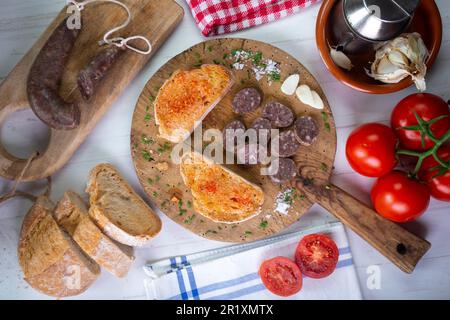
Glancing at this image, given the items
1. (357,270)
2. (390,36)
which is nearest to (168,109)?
(390,36)

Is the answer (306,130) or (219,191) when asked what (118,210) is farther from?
(306,130)

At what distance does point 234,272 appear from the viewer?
320cm

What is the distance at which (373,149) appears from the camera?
287cm

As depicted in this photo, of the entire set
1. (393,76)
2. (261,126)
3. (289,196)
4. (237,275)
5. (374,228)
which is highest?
(393,76)

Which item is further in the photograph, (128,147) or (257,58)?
(128,147)

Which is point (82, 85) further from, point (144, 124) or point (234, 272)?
point (234, 272)

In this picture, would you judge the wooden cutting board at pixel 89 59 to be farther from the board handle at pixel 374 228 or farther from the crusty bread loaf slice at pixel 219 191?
the board handle at pixel 374 228

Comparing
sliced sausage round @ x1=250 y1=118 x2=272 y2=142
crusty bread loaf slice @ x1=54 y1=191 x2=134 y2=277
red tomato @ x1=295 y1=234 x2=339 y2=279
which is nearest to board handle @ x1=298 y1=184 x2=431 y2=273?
red tomato @ x1=295 y1=234 x2=339 y2=279

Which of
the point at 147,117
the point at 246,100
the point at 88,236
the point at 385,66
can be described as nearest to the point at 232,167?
the point at 246,100

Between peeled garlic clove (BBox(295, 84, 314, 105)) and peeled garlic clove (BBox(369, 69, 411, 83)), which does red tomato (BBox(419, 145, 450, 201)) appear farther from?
peeled garlic clove (BBox(295, 84, 314, 105))

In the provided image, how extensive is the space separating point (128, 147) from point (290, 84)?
1.14 metres

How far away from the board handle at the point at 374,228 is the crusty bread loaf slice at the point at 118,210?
3.36 ft

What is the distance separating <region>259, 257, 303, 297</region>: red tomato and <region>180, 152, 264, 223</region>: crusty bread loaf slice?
367mm

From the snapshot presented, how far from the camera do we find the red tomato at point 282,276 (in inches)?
122
